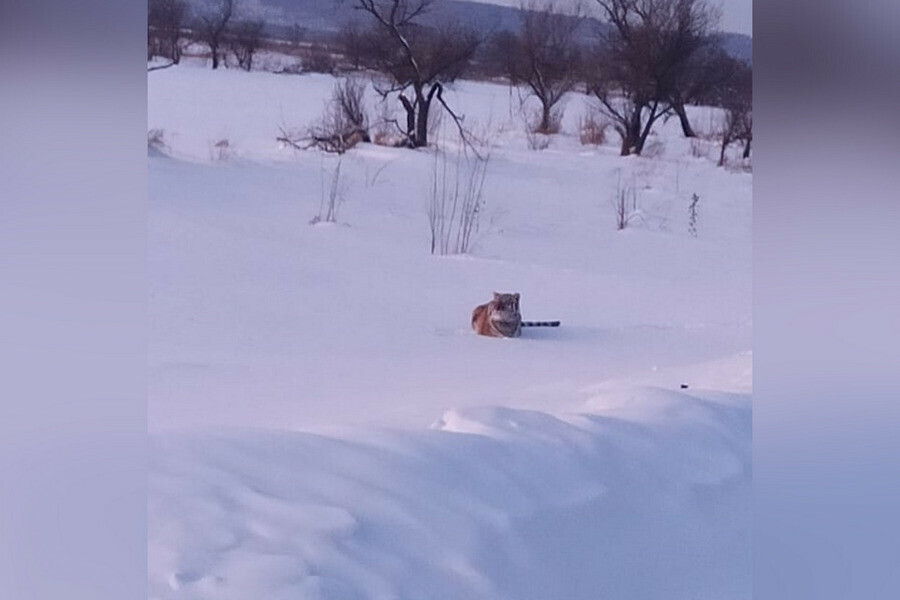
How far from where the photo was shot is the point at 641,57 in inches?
149

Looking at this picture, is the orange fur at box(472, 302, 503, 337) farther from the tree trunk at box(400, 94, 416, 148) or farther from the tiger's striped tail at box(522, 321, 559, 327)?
the tree trunk at box(400, 94, 416, 148)

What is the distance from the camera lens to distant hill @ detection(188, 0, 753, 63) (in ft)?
11.6

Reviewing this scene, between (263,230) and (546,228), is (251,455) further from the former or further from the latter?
(546,228)

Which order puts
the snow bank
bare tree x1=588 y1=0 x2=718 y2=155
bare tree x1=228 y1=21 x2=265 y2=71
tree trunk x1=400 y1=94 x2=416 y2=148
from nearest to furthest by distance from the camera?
the snow bank
bare tree x1=228 y1=21 x2=265 y2=71
tree trunk x1=400 y1=94 x2=416 y2=148
bare tree x1=588 y1=0 x2=718 y2=155

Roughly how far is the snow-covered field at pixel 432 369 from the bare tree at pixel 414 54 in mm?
66

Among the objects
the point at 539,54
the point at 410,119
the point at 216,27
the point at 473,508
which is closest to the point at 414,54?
the point at 410,119

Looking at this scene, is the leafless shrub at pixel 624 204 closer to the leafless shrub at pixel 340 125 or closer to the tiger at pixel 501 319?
the tiger at pixel 501 319

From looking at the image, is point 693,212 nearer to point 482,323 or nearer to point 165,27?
point 482,323

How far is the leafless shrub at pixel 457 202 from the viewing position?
3703 mm

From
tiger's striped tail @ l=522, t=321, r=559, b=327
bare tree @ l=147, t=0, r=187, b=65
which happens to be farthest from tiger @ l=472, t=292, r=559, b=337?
bare tree @ l=147, t=0, r=187, b=65

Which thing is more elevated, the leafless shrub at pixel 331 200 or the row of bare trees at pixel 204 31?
the row of bare trees at pixel 204 31

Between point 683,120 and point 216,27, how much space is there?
1.24 metres

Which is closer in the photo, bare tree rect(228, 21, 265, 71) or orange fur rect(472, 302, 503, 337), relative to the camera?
bare tree rect(228, 21, 265, 71)

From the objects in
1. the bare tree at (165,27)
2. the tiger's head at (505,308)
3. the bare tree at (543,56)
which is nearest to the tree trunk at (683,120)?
the bare tree at (543,56)
